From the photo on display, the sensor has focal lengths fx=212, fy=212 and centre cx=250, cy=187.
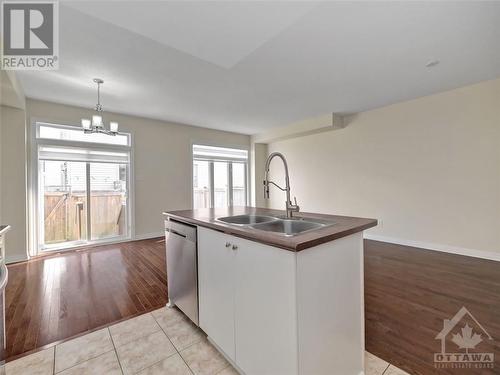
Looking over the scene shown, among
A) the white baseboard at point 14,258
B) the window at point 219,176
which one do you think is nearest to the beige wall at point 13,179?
the white baseboard at point 14,258

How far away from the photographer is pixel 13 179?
3.36m

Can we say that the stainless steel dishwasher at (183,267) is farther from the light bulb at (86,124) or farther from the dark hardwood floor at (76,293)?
the light bulb at (86,124)

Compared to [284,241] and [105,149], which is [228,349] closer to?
[284,241]

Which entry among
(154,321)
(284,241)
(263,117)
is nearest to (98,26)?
(284,241)

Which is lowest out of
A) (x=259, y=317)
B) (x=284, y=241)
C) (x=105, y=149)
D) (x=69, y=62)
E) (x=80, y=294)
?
A: (x=80, y=294)

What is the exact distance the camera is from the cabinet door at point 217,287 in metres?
1.31

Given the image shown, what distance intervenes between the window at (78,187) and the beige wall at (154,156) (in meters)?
0.20

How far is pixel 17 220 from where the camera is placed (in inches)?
133

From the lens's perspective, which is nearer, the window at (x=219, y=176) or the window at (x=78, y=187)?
the window at (x=78, y=187)

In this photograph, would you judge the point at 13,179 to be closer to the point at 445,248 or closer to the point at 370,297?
the point at 370,297

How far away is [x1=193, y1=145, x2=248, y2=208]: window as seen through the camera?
18.8 ft

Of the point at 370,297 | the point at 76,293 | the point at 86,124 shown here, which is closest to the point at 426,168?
the point at 370,297

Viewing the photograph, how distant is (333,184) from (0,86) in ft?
19.2

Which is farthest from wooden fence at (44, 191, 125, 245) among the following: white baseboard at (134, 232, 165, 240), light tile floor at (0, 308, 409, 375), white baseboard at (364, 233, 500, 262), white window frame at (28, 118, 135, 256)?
white baseboard at (364, 233, 500, 262)
